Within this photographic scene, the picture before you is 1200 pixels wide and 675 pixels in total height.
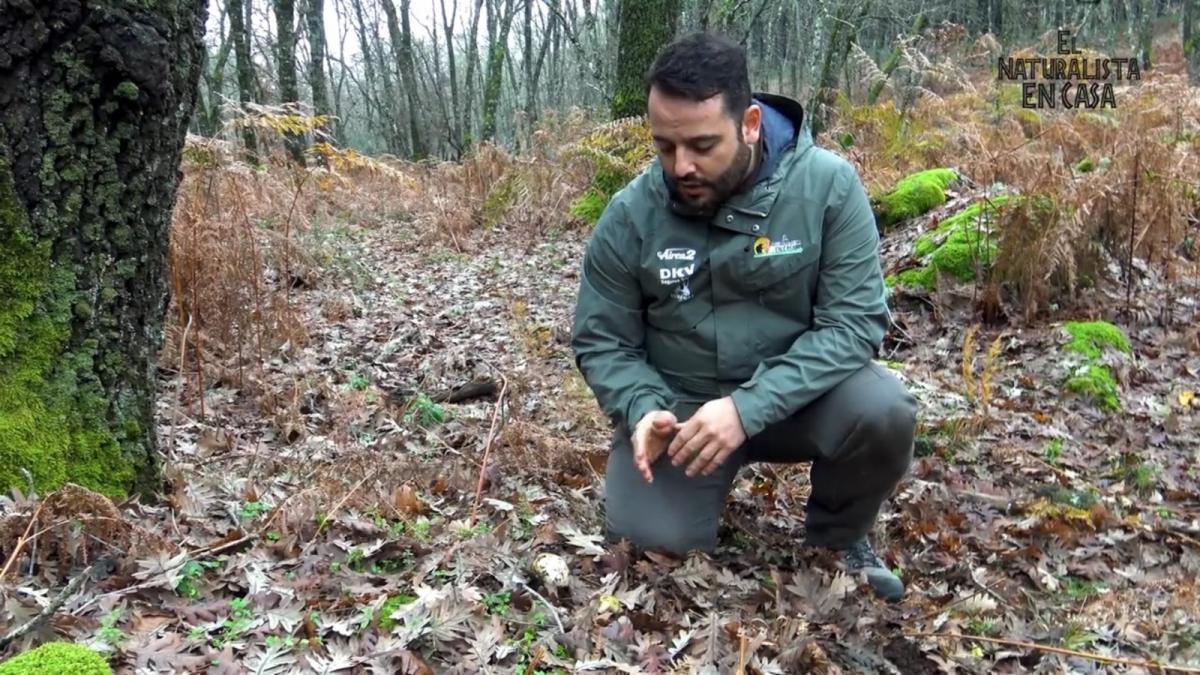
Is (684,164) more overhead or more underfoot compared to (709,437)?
more overhead

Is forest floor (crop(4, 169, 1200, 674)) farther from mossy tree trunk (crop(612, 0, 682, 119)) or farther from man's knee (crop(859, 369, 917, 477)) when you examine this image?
mossy tree trunk (crop(612, 0, 682, 119))

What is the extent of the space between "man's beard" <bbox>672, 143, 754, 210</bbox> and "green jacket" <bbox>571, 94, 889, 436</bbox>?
0.14 ft

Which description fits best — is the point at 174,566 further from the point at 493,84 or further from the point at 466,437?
the point at 493,84

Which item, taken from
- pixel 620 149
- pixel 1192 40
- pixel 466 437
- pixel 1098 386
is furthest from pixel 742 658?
pixel 1192 40

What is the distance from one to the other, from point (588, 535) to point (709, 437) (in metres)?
0.63

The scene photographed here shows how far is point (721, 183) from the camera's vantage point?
8.69 ft

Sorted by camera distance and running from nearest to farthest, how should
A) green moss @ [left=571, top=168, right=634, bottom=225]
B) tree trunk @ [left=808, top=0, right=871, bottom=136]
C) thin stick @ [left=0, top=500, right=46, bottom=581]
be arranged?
thin stick @ [left=0, top=500, right=46, bottom=581], green moss @ [left=571, top=168, right=634, bottom=225], tree trunk @ [left=808, top=0, right=871, bottom=136]

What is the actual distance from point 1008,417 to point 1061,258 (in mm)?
1324

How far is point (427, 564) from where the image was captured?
2.39 m

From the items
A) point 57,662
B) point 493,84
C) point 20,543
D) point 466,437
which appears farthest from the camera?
point 493,84

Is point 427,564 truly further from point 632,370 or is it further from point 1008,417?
point 1008,417

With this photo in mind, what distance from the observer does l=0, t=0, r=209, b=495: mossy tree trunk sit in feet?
7.20

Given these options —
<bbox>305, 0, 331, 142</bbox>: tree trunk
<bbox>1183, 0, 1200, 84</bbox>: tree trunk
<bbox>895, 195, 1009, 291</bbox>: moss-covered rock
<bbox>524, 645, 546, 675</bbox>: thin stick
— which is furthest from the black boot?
<bbox>1183, 0, 1200, 84</bbox>: tree trunk

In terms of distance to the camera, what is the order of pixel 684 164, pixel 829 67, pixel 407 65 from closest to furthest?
pixel 684 164, pixel 829 67, pixel 407 65
